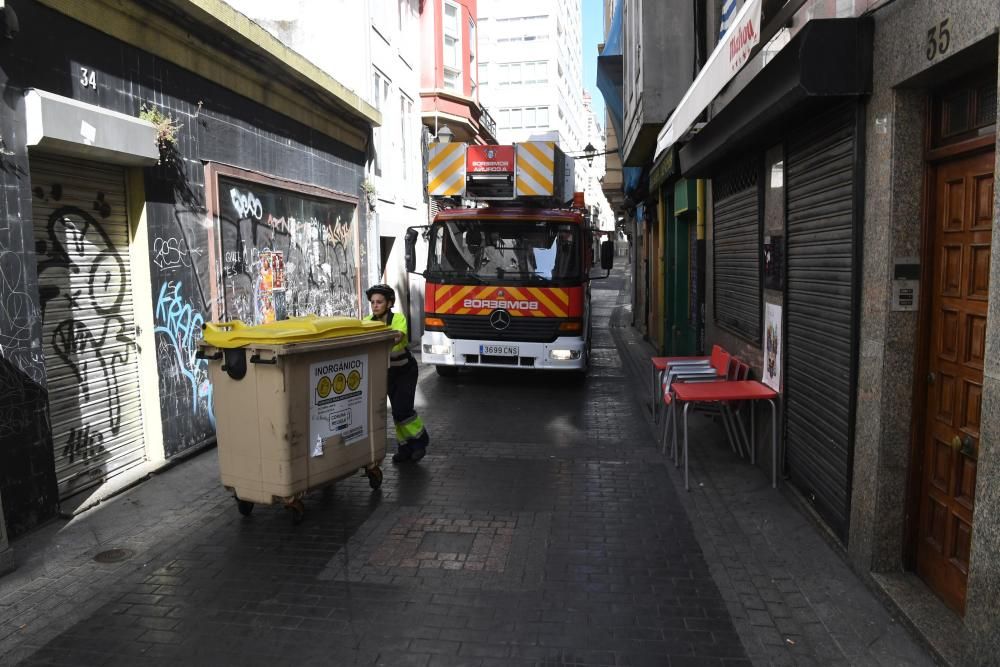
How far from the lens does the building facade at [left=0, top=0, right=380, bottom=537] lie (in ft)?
17.1

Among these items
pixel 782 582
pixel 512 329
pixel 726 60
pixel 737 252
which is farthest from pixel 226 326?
pixel 512 329

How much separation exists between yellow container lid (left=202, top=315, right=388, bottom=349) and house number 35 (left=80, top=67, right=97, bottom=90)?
235cm

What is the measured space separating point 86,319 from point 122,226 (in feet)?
3.19

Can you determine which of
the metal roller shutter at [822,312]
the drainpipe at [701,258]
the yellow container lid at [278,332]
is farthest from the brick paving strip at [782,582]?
the drainpipe at [701,258]

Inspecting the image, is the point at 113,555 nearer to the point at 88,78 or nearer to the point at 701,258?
the point at 88,78

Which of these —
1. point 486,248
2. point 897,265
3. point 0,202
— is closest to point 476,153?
point 486,248

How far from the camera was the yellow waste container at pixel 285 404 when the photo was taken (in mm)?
5168

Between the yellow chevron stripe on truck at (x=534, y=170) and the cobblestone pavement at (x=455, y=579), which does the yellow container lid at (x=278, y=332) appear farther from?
the yellow chevron stripe on truck at (x=534, y=170)

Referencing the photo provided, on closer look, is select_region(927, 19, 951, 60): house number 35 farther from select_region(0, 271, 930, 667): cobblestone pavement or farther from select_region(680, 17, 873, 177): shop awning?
select_region(0, 271, 930, 667): cobblestone pavement

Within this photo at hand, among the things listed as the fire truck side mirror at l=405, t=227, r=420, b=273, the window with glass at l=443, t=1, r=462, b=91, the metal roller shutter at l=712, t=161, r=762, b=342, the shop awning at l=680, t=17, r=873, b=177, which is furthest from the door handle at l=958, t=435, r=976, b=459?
the window with glass at l=443, t=1, r=462, b=91

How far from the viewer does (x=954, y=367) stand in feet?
12.2

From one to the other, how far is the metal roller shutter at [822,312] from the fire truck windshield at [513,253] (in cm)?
510

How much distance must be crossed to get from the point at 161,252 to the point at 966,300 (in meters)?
6.47

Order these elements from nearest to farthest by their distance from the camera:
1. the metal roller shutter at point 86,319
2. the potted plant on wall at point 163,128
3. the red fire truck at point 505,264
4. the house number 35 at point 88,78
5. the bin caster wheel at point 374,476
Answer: the metal roller shutter at point 86,319 → the house number 35 at point 88,78 → the bin caster wheel at point 374,476 → the potted plant on wall at point 163,128 → the red fire truck at point 505,264
